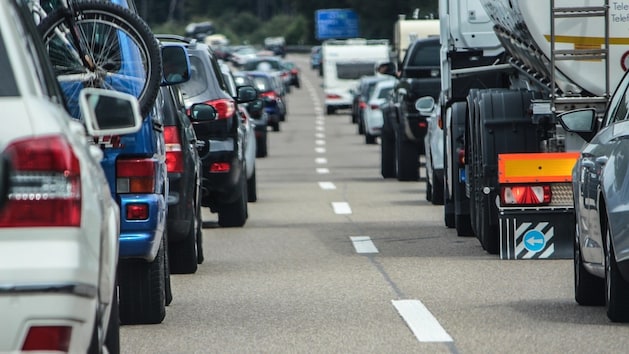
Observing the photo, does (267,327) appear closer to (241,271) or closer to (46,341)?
(241,271)

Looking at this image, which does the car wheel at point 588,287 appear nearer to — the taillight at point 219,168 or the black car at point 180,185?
the black car at point 180,185

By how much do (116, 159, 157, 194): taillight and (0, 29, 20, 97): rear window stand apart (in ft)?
11.9

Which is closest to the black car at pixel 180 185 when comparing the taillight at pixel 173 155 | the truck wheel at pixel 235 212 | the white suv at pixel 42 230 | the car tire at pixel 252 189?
the taillight at pixel 173 155

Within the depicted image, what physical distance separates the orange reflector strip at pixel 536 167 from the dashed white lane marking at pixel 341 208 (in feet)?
22.2

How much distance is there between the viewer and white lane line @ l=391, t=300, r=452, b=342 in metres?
9.45

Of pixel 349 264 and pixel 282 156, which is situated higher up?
pixel 349 264

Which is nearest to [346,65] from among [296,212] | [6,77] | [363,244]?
[296,212]

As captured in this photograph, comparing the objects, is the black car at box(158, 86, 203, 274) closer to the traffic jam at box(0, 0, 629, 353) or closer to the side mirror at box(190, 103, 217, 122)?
the traffic jam at box(0, 0, 629, 353)

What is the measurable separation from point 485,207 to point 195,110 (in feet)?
8.38

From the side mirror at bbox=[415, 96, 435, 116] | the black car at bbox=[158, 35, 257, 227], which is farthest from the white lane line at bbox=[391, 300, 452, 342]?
the side mirror at bbox=[415, 96, 435, 116]

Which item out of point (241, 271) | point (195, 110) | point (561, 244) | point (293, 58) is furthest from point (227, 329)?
point (293, 58)

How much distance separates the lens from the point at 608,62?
45.0ft

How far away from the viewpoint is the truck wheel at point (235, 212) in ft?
58.8

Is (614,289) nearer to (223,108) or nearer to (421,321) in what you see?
(421,321)
